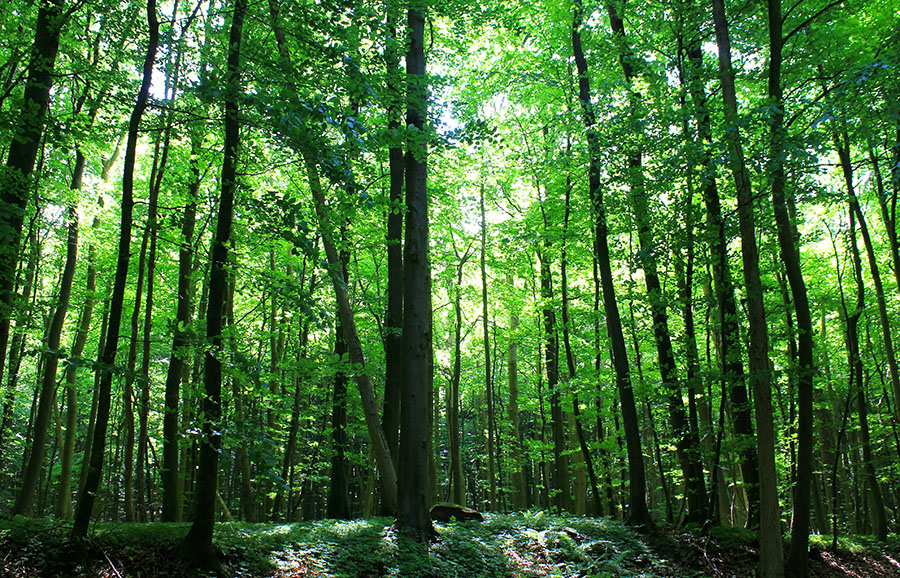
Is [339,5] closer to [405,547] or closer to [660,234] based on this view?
[660,234]

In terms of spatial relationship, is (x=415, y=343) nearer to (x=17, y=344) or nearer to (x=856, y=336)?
(x=17, y=344)

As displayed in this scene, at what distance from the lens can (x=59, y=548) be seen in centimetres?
463

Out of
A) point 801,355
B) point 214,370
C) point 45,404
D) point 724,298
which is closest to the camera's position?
point 214,370

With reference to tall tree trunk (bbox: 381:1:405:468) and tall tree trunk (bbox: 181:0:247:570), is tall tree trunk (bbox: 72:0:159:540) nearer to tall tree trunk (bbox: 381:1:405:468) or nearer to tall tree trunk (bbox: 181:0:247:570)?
tall tree trunk (bbox: 181:0:247:570)

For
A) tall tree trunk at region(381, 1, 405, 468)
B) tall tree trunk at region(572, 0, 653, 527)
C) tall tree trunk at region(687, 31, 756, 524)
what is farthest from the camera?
tall tree trunk at region(381, 1, 405, 468)

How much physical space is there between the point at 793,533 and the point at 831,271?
9.35 meters

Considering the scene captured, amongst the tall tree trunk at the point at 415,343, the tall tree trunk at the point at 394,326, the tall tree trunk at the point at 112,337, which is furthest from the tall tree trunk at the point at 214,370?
the tall tree trunk at the point at 394,326

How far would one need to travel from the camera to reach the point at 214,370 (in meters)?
4.91

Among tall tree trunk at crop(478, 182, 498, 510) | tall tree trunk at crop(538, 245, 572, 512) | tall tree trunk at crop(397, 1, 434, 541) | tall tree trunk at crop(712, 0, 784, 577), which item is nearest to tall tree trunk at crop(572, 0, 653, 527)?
tall tree trunk at crop(712, 0, 784, 577)

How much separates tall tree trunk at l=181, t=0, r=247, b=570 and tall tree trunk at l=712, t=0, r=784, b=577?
523cm

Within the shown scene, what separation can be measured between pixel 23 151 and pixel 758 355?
28.6 feet

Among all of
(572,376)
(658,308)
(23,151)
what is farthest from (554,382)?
(23,151)

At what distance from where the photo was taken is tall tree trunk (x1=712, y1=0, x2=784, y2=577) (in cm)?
611

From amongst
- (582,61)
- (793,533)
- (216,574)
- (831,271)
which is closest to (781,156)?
(793,533)
